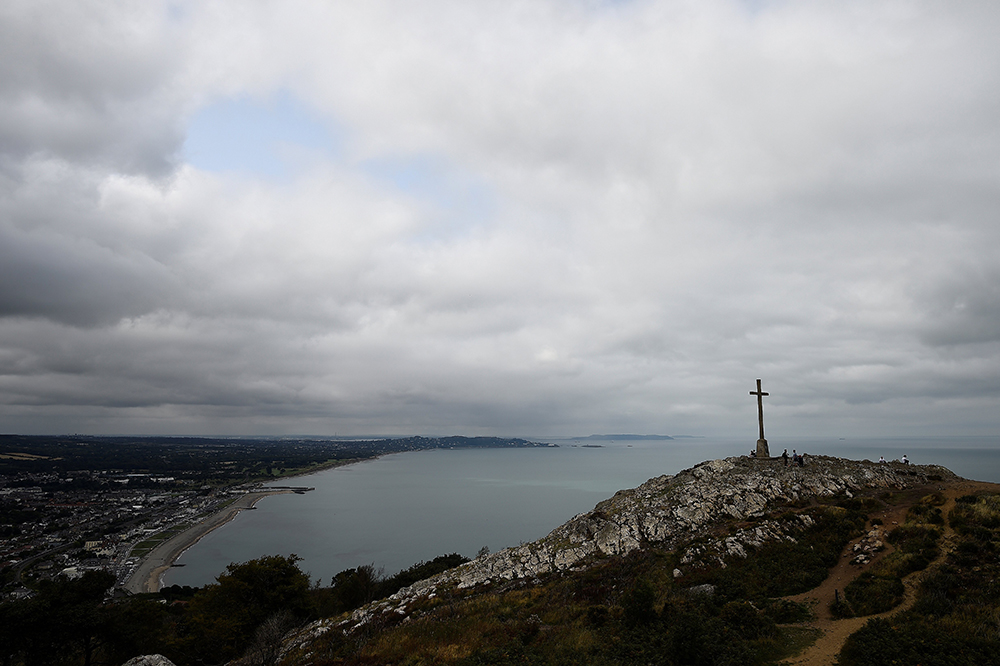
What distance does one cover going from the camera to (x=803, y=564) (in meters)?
21.5

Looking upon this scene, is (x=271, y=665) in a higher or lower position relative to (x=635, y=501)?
lower

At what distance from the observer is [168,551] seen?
91250 mm

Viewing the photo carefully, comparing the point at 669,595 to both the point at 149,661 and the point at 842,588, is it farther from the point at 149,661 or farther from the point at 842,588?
the point at 149,661

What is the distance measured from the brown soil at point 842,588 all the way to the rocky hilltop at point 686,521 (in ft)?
12.3

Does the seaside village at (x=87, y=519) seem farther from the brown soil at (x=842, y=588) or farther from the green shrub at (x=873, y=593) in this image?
the green shrub at (x=873, y=593)

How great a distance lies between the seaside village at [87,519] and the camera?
262 ft

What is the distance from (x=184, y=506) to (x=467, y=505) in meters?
88.5

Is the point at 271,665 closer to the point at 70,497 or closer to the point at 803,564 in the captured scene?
the point at 803,564

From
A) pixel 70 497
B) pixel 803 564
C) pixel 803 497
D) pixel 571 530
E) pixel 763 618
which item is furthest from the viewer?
pixel 70 497

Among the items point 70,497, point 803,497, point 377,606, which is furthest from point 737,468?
point 70,497

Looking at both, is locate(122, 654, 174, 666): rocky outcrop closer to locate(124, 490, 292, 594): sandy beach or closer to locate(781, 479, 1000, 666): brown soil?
locate(781, 479, 1000, 666): brown soil

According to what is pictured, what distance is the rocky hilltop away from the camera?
2622cm

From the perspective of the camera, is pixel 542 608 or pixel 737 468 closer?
pixel 542 608

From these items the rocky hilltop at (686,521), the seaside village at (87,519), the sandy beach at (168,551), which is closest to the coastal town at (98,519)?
the seaside village at (87,519)
